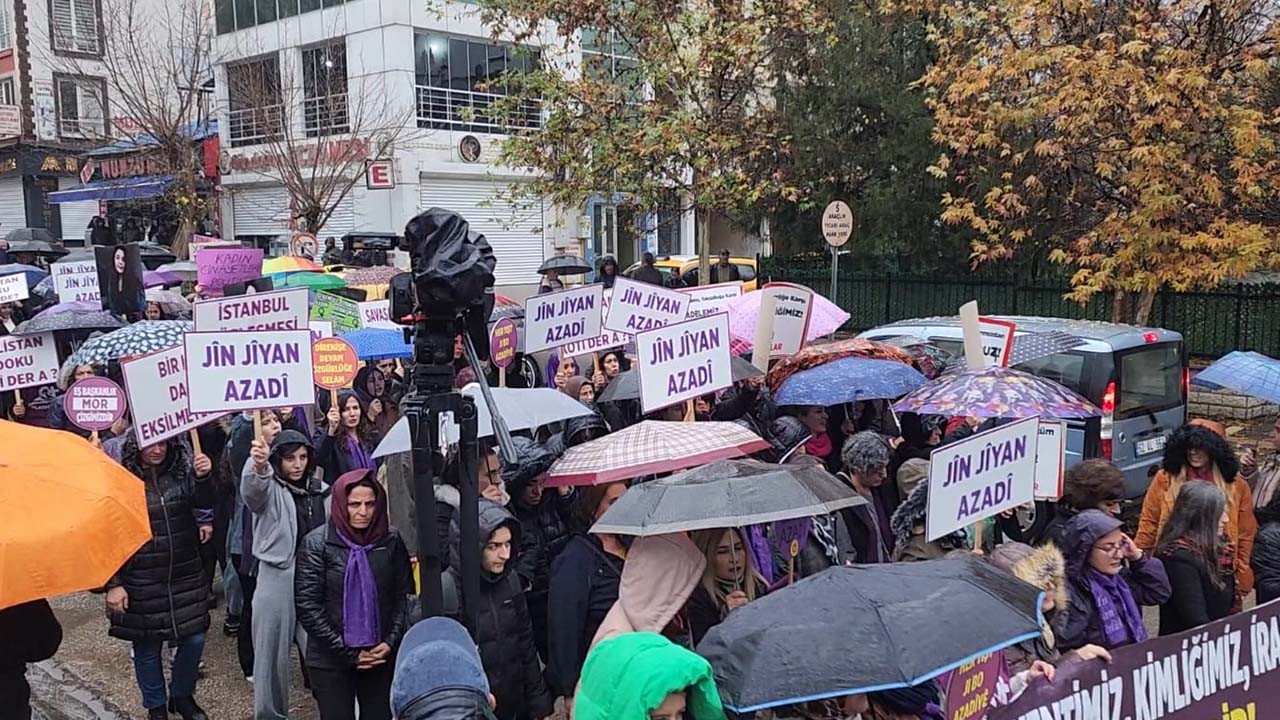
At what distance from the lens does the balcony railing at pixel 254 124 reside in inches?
1029

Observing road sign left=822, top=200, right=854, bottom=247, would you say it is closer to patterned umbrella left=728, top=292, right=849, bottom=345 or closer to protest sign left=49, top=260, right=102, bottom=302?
patterned umbrella left=728, top=292, right=849, bottom=345

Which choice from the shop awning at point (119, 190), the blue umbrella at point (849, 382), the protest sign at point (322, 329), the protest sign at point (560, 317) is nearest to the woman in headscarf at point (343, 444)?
the protest sign at point (322, 329)

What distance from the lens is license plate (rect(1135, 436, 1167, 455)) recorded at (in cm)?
841

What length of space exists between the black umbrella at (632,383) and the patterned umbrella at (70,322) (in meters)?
4.60

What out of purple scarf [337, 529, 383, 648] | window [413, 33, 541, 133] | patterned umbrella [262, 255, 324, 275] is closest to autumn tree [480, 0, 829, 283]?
patterned umbrella [262, 255, 324, 275]

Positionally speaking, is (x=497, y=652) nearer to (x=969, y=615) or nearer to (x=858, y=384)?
(x=969, y=615)

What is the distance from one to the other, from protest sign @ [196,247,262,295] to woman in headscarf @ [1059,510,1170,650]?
1018cm

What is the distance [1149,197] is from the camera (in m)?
11.5

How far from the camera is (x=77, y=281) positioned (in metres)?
10.8

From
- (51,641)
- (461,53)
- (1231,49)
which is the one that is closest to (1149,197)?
(1231,49)

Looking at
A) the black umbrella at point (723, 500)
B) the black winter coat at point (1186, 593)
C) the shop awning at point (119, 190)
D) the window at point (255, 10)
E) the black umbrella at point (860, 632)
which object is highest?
the window at point (255, 10)

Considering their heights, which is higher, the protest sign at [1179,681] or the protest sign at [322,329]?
the protest sign at [322,329]

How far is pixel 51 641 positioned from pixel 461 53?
26.1 meters

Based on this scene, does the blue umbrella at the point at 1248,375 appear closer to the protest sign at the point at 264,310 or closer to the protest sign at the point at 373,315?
the protest sign at the point at 264,310
